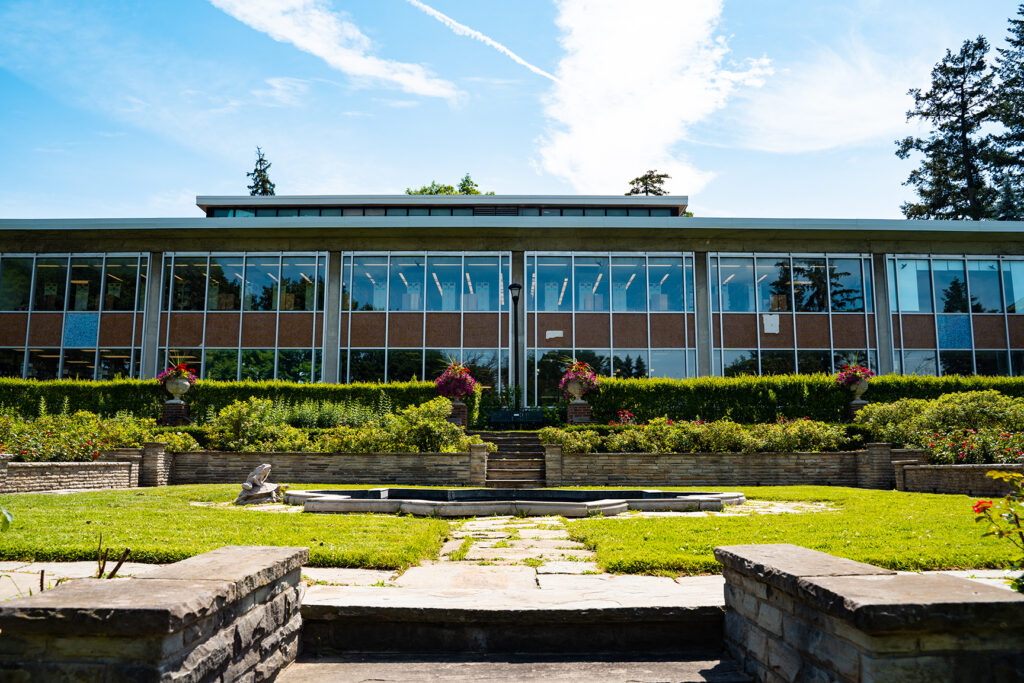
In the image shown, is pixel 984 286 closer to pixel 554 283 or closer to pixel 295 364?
pixel 554 283

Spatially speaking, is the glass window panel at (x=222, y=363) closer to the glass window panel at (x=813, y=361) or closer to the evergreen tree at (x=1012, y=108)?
the glass window panel at (x=813, y=361)

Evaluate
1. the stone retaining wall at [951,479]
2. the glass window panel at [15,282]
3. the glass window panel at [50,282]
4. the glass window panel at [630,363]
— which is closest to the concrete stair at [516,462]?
the stone retaining wall at [951,479]

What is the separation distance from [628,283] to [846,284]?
754 cm

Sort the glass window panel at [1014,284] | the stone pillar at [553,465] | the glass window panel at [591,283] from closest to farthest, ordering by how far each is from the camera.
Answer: the stone pillar at [553,465] < the glass window panel at [591,283] < the glass window panel at [1014,284]

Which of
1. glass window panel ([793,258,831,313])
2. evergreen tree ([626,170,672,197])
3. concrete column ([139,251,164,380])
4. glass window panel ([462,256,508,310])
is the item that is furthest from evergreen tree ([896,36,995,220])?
concrete column ([139,251,164,380])

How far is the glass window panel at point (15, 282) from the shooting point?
2419cm

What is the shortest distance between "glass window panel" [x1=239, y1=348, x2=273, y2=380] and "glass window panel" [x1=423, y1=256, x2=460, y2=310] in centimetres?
568

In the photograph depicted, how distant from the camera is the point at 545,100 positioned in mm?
14211

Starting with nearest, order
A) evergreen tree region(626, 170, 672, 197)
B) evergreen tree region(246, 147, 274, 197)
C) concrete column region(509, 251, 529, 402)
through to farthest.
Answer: concrete column region(509, 251, 529, 402) < evergreen tree region(626, 170, 672, 197) < evergreen tree region(246, 147, 274, 197)

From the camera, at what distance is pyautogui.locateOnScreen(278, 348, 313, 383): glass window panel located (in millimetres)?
23656

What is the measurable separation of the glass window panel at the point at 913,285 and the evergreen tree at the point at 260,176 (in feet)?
152

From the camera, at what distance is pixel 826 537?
638cm

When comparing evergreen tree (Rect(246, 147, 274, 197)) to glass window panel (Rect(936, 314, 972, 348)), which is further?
evergreen tree (Rect(246, 147, 274, 197))

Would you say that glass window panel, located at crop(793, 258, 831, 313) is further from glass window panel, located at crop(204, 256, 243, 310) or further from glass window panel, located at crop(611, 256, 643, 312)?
glass window panel, located at crop(204, 256, 243, 310)
